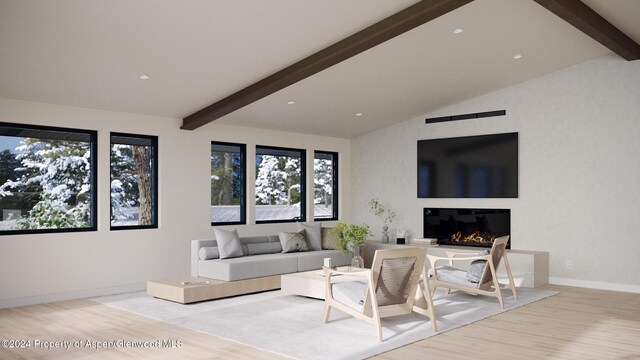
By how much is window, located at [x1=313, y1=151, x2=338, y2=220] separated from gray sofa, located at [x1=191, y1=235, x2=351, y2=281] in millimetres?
2223

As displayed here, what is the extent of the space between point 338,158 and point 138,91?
5.09 m

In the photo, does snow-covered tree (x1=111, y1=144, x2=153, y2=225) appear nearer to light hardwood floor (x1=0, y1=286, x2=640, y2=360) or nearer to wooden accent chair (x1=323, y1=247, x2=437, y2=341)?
light hardwood floor (x1=0, y1=286, x2=640, y2=360)

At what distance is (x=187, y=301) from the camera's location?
6.89m

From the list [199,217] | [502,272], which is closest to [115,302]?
[199,217]

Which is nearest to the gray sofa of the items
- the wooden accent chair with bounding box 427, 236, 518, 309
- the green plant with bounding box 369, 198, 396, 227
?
the green plant with bounding box 369, 198, 396, 227

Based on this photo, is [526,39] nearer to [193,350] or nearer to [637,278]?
[637,278]

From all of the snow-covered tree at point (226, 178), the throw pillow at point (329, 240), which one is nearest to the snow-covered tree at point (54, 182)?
the snow-covered tree at point (226, 178)

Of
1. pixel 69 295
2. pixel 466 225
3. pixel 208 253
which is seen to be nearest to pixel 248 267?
pixel 208 253

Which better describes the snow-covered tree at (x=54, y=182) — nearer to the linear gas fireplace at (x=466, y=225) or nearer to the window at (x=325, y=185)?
the window at (x=325, y=185)

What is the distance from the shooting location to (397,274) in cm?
541

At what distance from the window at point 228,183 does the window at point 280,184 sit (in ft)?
1.24

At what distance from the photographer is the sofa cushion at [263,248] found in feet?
27.7

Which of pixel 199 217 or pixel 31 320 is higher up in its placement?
pixel 199 217

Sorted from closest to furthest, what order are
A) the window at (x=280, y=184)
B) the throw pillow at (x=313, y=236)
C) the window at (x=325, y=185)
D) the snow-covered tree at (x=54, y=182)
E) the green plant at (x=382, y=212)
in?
1. the snow-covered tree at (x=54, y=182)
2. the throw pillow at (x=313, y=236)
3. the window at (x=280, y=184)
4. the green plant at (x=382, y=212)
5. the window at (x=325, y=185)
